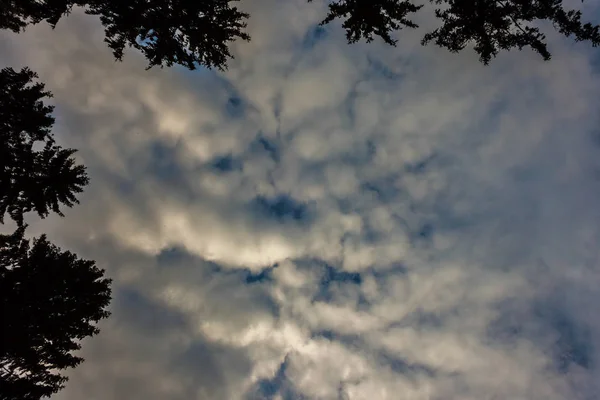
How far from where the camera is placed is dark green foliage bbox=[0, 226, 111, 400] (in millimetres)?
11336

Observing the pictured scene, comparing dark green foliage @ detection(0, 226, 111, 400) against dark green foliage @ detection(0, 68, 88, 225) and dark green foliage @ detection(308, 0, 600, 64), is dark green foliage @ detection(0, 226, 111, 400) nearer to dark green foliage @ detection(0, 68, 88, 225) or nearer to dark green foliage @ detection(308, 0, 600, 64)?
dark green foliage @ detection(0, 68, 88, 225)

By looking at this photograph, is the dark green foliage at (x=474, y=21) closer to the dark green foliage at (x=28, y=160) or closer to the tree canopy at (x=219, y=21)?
the tree canopy at (x=219, y=21)

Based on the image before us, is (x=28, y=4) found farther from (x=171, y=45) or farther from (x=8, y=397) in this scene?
(x=8, y=397)

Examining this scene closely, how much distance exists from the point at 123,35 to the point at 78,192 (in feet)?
27.2

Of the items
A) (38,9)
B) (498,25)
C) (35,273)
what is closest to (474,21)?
(498,25)

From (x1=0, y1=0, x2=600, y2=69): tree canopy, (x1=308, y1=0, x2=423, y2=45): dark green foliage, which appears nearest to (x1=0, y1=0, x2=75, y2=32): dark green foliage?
(x1=0, y1=0, x2=600, y2=69): tree canopy

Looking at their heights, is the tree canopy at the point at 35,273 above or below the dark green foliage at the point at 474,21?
below

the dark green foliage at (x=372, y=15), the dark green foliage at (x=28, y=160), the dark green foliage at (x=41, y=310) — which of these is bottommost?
the dark green foliage at (x=41, y=310)

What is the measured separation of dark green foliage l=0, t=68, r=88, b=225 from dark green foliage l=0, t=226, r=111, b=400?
1518mm

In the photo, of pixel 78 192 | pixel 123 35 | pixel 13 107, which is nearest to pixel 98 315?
pixel 78 192

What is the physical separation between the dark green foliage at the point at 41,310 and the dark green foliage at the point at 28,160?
152 cm

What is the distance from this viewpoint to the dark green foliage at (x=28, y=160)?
1194 cm

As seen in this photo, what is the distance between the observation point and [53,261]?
1313 cm

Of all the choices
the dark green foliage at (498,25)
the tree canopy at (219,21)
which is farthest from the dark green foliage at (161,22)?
the dark green foliage at (498,25)
